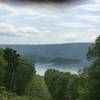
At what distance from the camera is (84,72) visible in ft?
89.1

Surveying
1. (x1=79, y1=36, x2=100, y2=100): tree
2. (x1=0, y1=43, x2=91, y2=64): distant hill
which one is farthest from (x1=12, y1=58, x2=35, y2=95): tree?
(x1=79, y1=36, x2=100, y2=100): tree

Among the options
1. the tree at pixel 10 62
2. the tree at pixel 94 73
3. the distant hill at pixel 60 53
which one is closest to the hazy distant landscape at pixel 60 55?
the distant hill at pixel 60 53

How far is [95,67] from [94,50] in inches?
44.6

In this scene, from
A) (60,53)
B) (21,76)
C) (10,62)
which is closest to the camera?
(10,62)

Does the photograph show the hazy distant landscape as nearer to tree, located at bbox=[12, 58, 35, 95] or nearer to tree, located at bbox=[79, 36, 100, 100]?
tree, located at bbox=[12, 58, 35, 95]

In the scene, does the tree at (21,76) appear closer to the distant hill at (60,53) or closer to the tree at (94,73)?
the distant hill at (60,53)

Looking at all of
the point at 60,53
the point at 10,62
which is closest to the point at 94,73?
the point at 10,62

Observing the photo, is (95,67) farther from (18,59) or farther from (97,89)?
(18,59)

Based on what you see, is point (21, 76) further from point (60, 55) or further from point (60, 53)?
point (60, 53)

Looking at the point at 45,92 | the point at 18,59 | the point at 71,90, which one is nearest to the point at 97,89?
the point at 71,90

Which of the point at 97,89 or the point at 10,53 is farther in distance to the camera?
the point at 10,53

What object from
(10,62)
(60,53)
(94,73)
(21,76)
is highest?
(60,53)

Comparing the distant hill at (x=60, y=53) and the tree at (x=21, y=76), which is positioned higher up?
the distant hill at (x=60, y=53)

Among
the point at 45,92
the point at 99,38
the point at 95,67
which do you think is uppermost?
the point at 99,38
